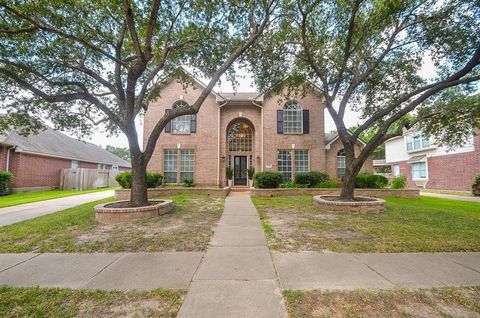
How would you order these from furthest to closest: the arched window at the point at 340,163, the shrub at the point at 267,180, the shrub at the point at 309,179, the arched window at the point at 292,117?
the arched window at the point at 340,163 → the arched window at the point at 292,117 → the shrub at the point at 309,179 → the shrub at the point at 267,180

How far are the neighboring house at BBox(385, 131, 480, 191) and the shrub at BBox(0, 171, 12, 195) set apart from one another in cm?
2632

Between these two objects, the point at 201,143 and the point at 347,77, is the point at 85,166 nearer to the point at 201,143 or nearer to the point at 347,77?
the point at 201,143

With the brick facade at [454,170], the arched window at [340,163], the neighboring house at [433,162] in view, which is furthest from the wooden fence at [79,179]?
the brick facade at [454,170]

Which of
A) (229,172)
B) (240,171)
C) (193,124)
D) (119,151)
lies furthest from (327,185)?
(119,151)

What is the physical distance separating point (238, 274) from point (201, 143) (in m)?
12.1

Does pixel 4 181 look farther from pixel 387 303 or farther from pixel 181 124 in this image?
pixel 387 303

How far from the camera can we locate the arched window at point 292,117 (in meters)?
14.8

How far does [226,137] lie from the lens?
14945mm

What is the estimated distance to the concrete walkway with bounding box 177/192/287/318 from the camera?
2230 mm

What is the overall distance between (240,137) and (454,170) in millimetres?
17654

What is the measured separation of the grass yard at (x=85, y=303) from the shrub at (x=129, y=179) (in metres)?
9.26

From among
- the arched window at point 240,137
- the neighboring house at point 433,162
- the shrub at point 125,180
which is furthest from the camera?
the arched window at point 240,137

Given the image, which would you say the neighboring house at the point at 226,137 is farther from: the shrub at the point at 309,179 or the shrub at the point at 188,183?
the shrub at the point at 309,179

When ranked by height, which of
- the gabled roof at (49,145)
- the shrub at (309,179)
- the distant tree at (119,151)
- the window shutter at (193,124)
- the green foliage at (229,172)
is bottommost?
the shrub at (309,179)
